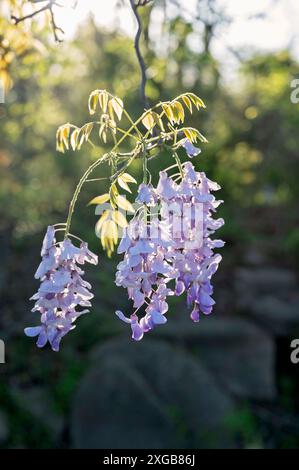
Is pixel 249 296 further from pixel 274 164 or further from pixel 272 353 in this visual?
pixel 274 164

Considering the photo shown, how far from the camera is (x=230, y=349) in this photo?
597cm

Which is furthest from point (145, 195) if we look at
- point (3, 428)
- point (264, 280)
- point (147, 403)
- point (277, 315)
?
point (264, 280)

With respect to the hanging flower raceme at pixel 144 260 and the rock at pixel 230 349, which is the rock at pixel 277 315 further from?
the hanging flower raceme at pixel 144 260

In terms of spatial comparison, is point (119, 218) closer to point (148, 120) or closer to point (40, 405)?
point (148, 120)

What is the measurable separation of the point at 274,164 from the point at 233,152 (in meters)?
0.49

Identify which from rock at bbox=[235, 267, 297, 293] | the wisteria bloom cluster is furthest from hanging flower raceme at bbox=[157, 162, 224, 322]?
rock at bbox=[235, 267, 297, 293]

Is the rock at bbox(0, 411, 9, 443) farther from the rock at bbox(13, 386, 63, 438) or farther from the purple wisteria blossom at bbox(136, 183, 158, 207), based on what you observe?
the purple wisteria blossom at bbox(136, 183, 158, 207)

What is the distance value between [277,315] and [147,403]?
1.60m

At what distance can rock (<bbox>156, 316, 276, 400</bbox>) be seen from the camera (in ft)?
19.1

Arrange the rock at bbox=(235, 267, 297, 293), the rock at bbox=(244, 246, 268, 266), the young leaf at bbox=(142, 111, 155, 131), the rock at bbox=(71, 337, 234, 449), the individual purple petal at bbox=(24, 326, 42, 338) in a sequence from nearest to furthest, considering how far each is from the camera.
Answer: the individual purple petal at bbox=(24, 326, 42, 338) < the young leaf at bbox=(142, 111, 155, 131) < the rock at bbox=(71, 337, 234, 449) < the rock at bbox=(235, 267, 297, 293) < the rock at bbox=(244, 246, 268, 266)

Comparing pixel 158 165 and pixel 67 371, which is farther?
pixel 158 165

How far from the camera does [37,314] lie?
609cm

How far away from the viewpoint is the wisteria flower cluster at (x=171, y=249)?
129 cm
